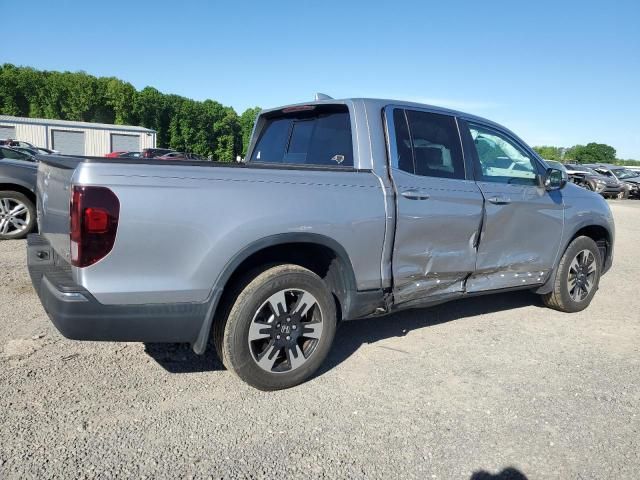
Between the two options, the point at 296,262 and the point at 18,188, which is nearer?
the point at 296,262

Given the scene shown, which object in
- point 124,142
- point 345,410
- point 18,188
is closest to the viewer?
point 345,410

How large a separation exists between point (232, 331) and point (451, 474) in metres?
1.44

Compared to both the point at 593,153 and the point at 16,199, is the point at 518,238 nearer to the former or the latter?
the point at 16,199

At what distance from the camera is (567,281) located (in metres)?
5.13

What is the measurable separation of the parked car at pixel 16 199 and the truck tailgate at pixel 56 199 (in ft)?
14.0

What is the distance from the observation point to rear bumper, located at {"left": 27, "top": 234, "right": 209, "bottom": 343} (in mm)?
2648

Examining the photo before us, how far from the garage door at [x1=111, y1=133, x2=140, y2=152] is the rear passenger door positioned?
1865 inches

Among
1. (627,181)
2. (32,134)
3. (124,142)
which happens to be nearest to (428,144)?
(627,181)

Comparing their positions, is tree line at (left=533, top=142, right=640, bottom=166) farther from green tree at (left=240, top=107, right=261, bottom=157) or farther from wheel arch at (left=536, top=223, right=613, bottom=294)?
wheel arch at (left=536, top=223, right=613, bottom=294)

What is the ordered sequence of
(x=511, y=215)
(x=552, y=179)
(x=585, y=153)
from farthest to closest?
(x=585, y=153) → (x=552, y=179) → (x=511, y=215)

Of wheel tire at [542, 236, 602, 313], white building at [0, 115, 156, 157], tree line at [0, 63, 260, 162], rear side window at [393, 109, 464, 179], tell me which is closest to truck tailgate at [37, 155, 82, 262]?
rear side window at [393, 109, 464, 179]

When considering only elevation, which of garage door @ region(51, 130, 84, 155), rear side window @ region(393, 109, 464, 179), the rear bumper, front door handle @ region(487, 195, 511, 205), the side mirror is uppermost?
rear side window @ region(393, 109, 464, 179)

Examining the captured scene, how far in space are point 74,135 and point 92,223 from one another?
49.4 m

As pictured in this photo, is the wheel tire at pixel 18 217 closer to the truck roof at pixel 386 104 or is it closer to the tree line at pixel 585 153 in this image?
the truck roof at pixel 386 104
